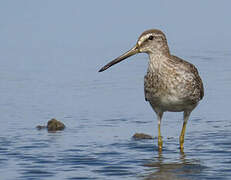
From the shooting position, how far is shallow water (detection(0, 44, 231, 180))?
1187 centimetres

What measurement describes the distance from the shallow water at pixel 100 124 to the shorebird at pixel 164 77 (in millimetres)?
840

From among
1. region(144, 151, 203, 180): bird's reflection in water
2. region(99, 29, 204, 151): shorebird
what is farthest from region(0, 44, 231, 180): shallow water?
region(99, 29, 204, 151): shorebird

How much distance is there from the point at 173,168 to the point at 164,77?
1.91 m

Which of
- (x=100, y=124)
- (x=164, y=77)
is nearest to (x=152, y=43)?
(x=164, y=77)

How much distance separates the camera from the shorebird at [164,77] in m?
13.3

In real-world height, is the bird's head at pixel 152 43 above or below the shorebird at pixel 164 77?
above

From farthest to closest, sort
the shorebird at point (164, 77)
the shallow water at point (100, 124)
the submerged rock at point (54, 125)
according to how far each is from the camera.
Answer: the submerged rock at point (54, 125)
the shorebird at point (164, 77)
the shallow water at point (100, 124)

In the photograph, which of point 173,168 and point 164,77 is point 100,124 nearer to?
point 164,77

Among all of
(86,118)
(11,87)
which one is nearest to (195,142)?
(86,118)

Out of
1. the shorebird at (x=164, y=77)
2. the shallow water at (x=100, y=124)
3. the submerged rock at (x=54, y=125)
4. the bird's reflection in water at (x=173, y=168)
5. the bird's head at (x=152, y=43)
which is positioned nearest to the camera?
the bird's reflection in water at (x=173, y=168)

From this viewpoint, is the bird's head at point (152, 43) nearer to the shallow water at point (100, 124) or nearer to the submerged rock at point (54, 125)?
the shallow water at point (100, 124)

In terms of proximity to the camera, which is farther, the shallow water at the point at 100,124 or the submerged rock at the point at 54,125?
the submerged rock at the point at 54,125

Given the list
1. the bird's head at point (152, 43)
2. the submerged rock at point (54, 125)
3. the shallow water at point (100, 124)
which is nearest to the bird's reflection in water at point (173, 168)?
the shallow water at point (100, 124)

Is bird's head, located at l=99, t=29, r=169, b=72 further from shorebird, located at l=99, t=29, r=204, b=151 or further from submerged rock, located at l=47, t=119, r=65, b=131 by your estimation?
submerged rock, located at l=47, t=119, r=65, b=131
